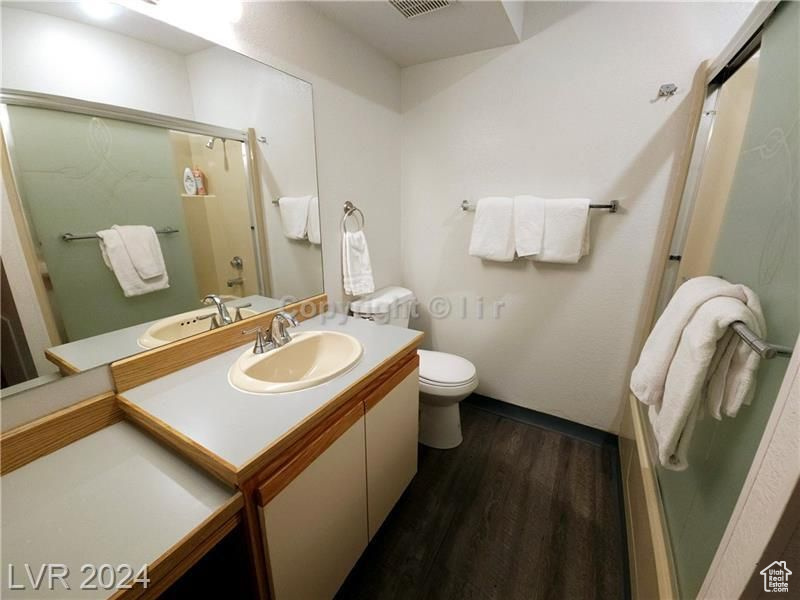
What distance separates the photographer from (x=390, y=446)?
4.20 ft

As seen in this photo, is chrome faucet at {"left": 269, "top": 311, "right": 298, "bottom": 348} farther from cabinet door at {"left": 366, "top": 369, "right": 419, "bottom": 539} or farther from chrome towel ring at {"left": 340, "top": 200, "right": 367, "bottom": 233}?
chrome towel ring at {"left": 340, "top": 200, "right": 367, "bottom": 233}

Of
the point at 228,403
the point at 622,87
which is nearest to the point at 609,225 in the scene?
the point at 622,87

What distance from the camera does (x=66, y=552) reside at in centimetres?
58

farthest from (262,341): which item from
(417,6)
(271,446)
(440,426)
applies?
(417,6)

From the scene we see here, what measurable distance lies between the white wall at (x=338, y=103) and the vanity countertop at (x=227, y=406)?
77 cm

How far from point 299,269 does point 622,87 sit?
168 centimetres

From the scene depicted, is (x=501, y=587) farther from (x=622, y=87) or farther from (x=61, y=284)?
(x=622, y=87)

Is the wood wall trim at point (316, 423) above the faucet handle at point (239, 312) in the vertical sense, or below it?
below

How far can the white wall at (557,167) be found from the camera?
55.8 inches

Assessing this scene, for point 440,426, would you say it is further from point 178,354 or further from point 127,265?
point 127,265

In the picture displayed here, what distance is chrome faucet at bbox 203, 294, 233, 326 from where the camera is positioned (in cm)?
118

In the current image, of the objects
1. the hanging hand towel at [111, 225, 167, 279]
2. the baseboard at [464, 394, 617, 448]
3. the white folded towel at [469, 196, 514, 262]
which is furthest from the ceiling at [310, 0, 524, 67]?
the baseboard at [464, 394, 617, 448]

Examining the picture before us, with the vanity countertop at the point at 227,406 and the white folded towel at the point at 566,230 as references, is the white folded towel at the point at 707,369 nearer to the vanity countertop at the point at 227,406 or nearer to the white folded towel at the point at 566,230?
the vanity countertop at the point at 227,406

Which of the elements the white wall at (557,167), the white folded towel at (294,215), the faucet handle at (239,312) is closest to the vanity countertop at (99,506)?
the faucet handle at (239,312)
